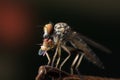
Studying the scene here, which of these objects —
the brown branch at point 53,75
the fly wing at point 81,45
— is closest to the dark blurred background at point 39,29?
the fly wing at point 81,45

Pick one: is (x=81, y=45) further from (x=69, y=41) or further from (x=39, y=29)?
(x=39, y=29)

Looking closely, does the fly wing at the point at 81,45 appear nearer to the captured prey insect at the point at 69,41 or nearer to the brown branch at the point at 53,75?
the captured prey insect at the point at 69,41

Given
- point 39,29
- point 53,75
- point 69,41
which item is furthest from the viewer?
point 39,29

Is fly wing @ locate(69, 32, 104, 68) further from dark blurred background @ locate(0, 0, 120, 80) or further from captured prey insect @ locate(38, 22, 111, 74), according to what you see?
dark blurred background @ locate(0, 0, 120, 80)

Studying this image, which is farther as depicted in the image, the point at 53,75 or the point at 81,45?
the point at 81,45

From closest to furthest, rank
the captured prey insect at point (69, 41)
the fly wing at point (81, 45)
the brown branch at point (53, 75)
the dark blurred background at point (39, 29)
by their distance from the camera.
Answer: the brown branch at point (53, 75), the captured prey insect at point (69, 41), the fly wing at point (81, 45), the dark blurred background at point (39, 29)

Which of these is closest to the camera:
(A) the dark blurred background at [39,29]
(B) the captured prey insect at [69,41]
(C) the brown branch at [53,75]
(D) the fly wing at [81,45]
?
(C) the brown branch at [53,75]

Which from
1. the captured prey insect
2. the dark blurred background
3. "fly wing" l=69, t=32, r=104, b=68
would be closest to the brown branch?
the captured prey insect

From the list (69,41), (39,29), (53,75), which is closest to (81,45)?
(69,41)
